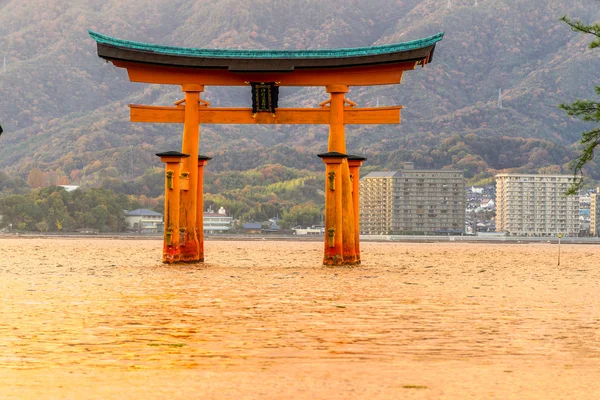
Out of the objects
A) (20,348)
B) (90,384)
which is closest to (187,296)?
(20,348)

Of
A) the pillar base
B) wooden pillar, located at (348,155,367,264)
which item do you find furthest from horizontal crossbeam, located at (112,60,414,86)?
the pillar base

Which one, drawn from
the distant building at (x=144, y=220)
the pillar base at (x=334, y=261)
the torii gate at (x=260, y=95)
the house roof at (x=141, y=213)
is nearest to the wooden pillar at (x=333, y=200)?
the torii gate at (x=260, y=95)

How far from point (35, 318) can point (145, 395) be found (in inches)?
236

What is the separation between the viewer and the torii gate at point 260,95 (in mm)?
28500

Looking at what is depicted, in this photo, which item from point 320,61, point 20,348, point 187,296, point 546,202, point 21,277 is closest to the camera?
point 20,348

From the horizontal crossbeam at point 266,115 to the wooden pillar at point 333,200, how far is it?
1.84 meters

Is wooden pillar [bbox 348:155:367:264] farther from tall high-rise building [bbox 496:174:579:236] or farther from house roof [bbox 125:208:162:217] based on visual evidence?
A: tall high-rise building [bbox 496:174:579:236]

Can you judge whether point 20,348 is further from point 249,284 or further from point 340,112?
point 340,112

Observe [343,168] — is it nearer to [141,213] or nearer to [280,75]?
[280,75]

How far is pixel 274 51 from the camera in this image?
29375mm

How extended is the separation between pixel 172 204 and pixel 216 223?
146412mm

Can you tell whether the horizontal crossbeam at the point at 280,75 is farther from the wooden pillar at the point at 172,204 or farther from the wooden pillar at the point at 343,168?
the wooden pillar at the point at 172,204

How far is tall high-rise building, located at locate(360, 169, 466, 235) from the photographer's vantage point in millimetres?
183000

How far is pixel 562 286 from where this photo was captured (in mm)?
22297
